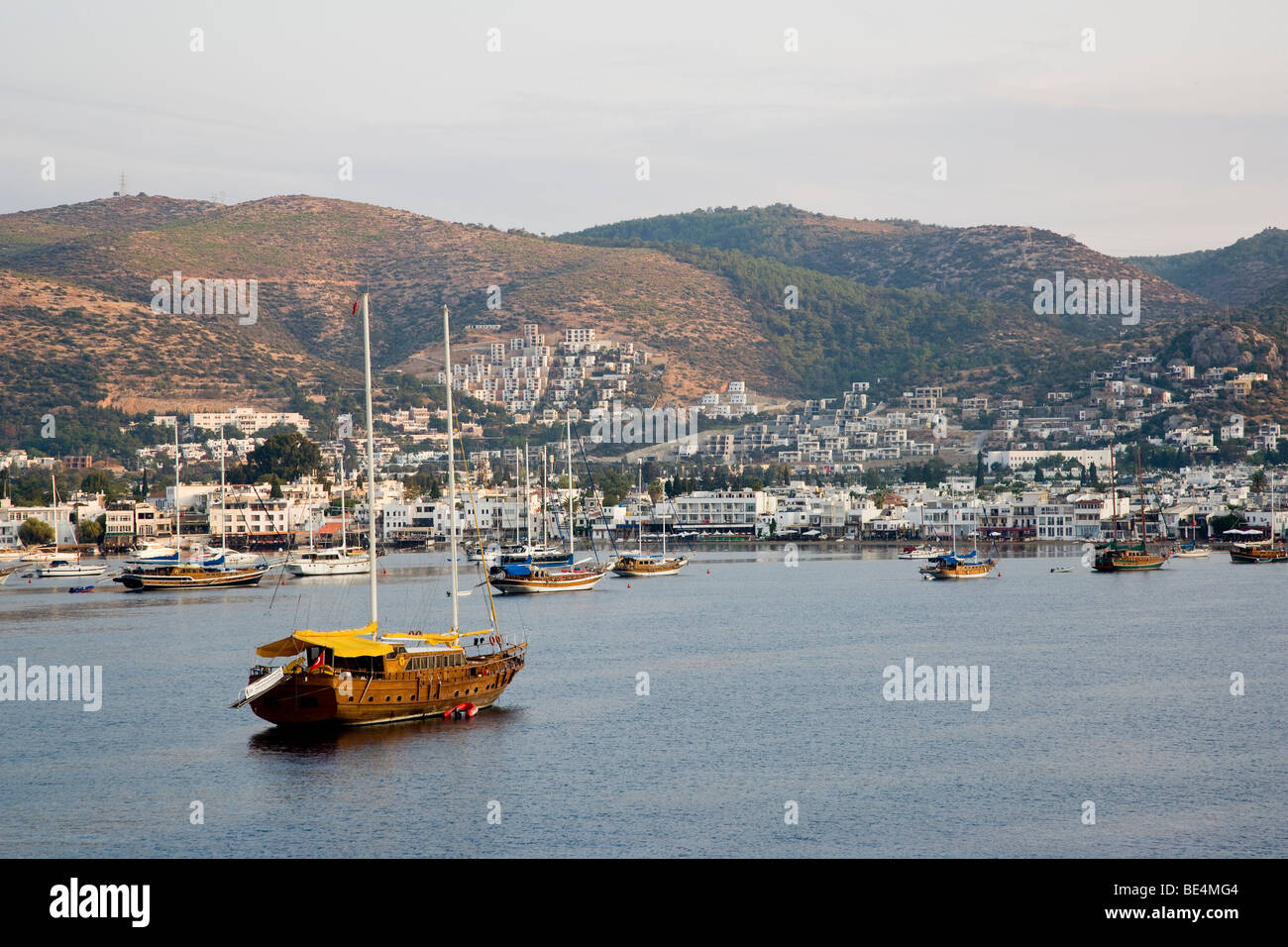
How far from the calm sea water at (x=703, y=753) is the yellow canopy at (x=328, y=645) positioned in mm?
1867

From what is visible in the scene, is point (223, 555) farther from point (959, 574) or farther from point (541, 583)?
point (959, 574)

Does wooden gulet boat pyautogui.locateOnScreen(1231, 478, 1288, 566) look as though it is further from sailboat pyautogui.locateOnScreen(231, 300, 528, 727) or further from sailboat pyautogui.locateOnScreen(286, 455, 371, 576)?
sailboat pyautogui.locateOnScreen(231, 300, 528, 727)

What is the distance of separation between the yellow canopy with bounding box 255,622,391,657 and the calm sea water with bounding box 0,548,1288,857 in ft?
6.12

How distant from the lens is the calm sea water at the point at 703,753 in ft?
77.4

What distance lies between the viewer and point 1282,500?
132125 millimetres

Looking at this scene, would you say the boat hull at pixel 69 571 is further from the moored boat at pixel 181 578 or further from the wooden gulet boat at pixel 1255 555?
the wooden gulet boat at pixel 1255 555

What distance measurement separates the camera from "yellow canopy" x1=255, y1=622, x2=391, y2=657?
100ft

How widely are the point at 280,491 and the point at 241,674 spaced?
10052 centimetres

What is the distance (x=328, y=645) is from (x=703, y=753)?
819 cm

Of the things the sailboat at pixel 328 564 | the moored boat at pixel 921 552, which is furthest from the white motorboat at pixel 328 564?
the moored boat at pixel 921 552

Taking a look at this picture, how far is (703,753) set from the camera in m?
30.3
